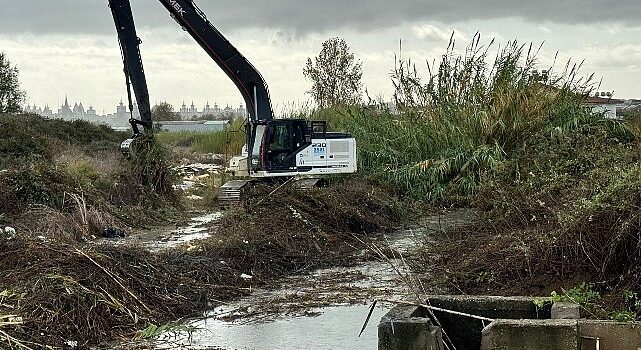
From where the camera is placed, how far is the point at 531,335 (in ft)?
17.2

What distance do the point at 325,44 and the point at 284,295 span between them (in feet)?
89.8

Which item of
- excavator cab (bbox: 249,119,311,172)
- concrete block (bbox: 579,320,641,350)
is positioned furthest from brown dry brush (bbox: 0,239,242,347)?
excavator cab (bbox: 249,119,311,172)

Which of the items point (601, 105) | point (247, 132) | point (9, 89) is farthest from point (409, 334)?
point (9, 89)

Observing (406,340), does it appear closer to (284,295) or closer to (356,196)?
(284,295)

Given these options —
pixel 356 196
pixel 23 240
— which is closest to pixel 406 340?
pixel 23 240

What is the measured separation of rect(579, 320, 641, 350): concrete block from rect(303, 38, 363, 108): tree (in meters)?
29.1

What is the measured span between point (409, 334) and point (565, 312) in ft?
3.84

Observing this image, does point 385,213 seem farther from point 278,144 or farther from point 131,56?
point 131,56

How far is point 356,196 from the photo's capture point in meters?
16.5

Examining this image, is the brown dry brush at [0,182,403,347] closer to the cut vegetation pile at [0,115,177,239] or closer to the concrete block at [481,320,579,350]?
the cut vegetation pile at [0,115,177,239]

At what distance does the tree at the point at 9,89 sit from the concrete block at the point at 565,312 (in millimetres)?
42270

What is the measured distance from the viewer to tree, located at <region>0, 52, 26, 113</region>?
4416 cm

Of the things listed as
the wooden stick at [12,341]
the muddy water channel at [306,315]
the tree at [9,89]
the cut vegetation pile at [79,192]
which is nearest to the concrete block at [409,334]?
the muddy water channel at [306,315]

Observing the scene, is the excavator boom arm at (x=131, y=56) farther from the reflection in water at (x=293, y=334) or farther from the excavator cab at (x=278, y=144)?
the reflection in water at (x=293, y=334)
